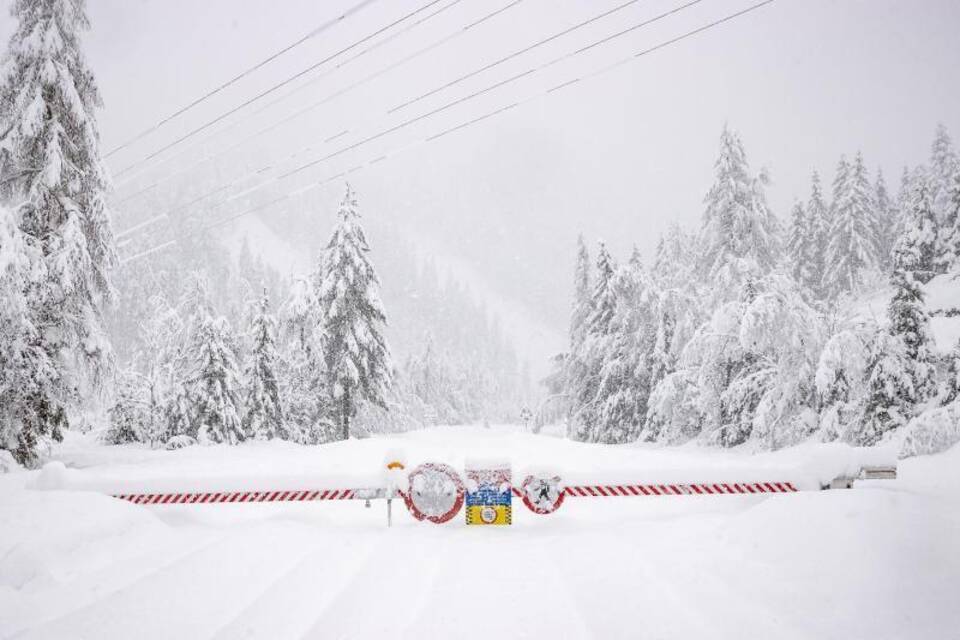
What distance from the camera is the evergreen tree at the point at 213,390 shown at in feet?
81.4

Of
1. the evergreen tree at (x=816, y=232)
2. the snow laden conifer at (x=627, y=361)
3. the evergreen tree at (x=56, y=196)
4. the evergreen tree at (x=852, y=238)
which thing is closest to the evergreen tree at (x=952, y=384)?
the snow laden conifer at (x=627, y=361)

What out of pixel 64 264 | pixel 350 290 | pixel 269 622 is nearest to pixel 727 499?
pixel 269 622

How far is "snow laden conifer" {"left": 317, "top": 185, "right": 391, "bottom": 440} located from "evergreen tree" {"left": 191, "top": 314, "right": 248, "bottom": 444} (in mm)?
5481

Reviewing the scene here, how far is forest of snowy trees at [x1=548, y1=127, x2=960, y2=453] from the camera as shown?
48.1 ft

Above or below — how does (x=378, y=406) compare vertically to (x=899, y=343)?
below

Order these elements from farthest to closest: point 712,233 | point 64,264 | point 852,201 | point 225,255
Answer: point 225,255
point 852,201
point 712,233
point 64,264

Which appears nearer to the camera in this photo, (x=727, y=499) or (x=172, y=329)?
(x=727, y=499)

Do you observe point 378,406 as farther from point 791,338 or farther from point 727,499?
point 727,499

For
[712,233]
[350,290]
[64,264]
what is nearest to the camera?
[64,264]

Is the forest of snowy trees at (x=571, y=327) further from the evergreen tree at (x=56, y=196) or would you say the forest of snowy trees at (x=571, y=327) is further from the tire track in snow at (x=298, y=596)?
the tire track in snow at (x=298, y=596)

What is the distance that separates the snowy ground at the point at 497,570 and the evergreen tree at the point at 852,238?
140 feet

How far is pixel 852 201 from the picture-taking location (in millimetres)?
44719

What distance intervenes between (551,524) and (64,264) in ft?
47.0

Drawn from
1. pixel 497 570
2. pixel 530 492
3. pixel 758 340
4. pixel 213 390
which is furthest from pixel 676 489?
pixel 213 390
